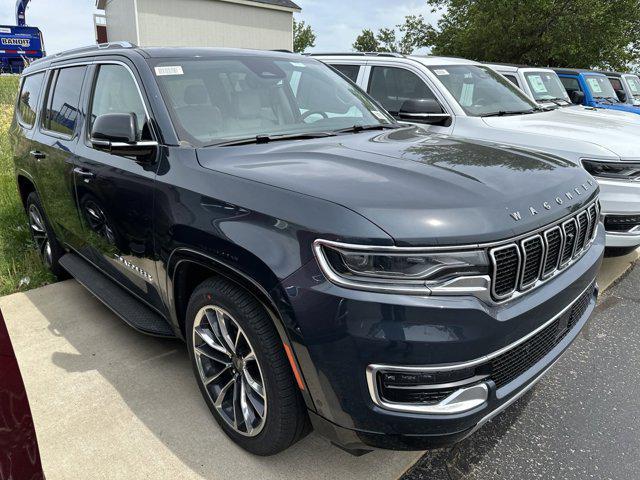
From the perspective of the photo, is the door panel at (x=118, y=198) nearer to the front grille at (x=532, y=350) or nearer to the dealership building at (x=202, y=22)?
the front grille at (x=532, y=350)

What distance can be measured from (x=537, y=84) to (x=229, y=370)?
8636 mm

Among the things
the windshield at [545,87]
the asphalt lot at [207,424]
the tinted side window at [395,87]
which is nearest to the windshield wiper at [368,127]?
the asphalt lot at [207,424]

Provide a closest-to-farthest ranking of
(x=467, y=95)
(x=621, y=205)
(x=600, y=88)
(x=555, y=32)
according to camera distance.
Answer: (x=621, y=205)
(x=467, y=95)
(x=600, y=88)
(x=555, y=32)

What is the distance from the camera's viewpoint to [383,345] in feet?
5.54

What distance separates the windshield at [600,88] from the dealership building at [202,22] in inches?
749

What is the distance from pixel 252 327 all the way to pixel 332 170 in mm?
746

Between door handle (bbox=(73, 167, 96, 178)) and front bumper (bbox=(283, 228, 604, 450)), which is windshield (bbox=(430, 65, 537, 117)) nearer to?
door handle (bbox=(73, 167, 96, 178))

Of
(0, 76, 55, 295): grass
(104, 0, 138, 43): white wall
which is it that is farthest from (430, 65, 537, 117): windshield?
(104, 0, 138, 43): white wall

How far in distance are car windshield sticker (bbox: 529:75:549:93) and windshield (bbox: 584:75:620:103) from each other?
299 cm

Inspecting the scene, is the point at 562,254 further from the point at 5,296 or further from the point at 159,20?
the point at 159,20

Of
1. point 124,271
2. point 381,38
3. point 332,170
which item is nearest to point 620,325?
point 332,170

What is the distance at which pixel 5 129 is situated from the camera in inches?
386

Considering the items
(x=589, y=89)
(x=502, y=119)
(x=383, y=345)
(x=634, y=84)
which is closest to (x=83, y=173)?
(x=383, y=345)

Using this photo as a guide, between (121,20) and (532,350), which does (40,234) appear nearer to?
(532,350)
